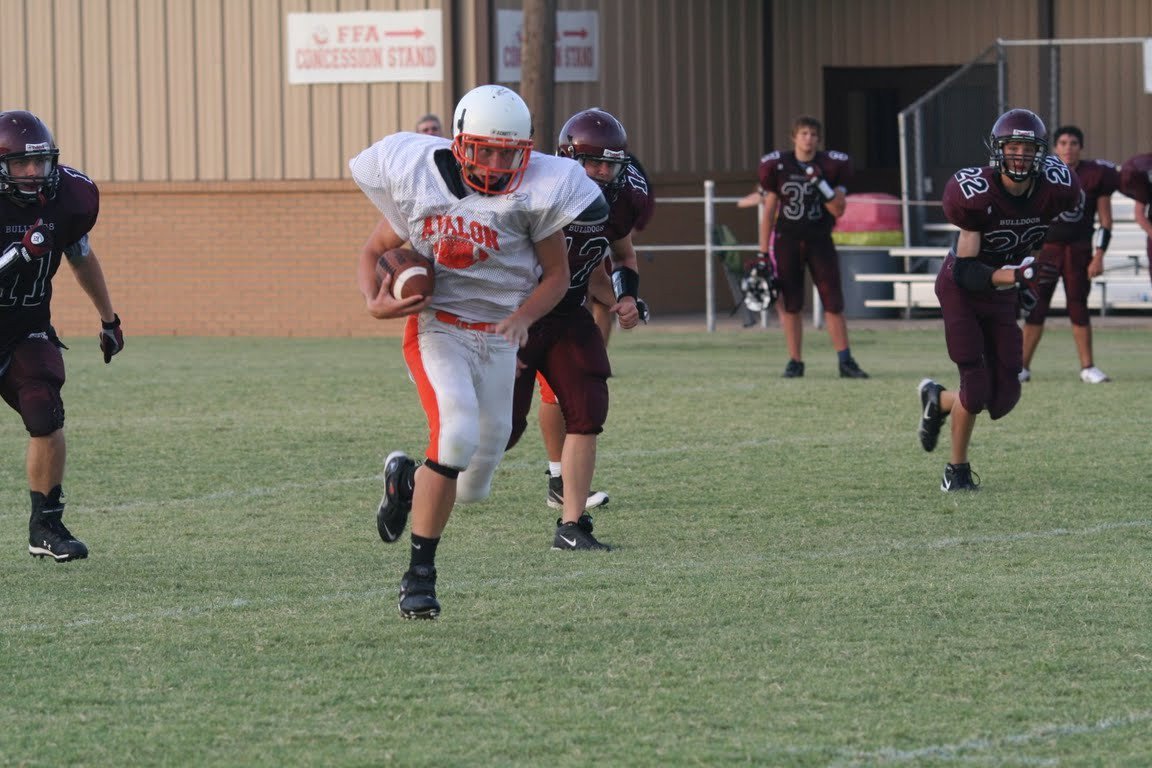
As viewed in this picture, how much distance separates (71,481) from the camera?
898 centimetres

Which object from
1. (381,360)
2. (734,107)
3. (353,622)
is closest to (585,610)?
(353,622)

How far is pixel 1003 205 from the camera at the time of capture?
823cm

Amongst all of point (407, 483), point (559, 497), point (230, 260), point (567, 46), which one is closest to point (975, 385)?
point (559, 497)

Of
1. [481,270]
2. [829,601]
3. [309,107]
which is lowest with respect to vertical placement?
[829,601]

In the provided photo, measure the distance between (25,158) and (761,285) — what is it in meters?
9.47

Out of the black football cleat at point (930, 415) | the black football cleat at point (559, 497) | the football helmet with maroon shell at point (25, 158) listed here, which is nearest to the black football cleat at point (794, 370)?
the black football cleat at point (930, 415)

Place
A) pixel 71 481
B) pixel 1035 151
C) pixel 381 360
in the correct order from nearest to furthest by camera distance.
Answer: pixel 1035 151
pixel 71 481
pixel 381 360

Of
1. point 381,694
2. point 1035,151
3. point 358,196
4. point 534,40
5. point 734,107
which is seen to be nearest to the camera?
point 381,694

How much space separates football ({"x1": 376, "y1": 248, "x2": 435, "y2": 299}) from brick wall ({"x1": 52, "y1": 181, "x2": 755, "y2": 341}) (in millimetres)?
12947

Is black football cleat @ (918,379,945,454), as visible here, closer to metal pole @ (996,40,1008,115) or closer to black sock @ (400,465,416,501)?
black sock @ (400,465,416,501)

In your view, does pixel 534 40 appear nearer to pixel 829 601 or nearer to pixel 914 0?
pixel 914 0

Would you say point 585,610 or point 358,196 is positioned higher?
point 358,196

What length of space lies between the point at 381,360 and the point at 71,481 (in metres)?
6.90

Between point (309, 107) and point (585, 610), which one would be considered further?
point (309, 107)
